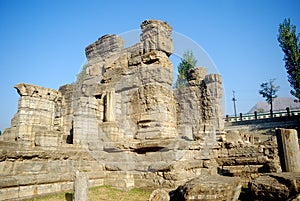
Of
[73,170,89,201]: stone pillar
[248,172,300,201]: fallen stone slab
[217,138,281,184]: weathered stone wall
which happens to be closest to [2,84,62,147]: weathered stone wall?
[73,170,89,201]: stone pillar

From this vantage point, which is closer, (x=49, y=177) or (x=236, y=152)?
(x=49, y=177)

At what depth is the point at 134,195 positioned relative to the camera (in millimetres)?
6535

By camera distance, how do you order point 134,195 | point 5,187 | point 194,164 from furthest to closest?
point 194,164, point 134,195, point 5,187

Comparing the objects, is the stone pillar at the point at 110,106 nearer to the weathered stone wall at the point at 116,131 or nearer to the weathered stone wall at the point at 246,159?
the weathered stone wall at the point at 116,131

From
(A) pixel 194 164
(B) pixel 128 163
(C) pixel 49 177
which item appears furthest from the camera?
(A) pixel 194 164

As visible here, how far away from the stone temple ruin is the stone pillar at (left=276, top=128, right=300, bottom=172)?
5.61 feet

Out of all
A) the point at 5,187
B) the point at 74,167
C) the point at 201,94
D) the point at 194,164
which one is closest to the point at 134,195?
the point at 74,167

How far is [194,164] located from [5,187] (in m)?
5.63

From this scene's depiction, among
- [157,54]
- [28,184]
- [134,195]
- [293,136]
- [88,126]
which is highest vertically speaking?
[157,54]

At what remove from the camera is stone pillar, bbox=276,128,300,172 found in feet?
21.2

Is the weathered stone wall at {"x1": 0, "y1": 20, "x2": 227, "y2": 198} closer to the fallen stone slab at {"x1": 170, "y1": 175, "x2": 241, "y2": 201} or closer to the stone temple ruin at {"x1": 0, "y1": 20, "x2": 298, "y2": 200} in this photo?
the stone temple ruin at {"x1": 0, "y1": 20, "x2": 298, "y2": 200}

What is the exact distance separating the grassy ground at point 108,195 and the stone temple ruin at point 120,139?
0.24 m

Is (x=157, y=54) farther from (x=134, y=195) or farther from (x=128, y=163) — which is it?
(x=134, y=195)

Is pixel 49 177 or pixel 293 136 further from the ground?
pixel 293 136
